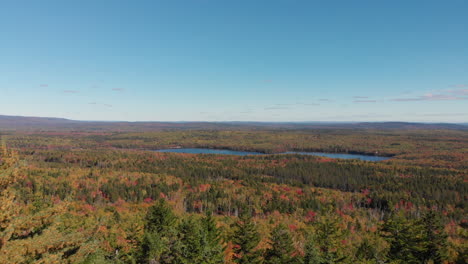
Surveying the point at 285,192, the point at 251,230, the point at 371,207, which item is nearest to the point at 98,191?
the point at 285,192

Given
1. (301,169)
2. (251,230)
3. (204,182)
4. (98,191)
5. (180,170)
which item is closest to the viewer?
(251,230)

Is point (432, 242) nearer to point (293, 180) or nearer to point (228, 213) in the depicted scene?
point (228, 213)

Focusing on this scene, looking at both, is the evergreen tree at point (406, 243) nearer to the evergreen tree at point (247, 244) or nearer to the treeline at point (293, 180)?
the evergreen tree at point (247, 244)

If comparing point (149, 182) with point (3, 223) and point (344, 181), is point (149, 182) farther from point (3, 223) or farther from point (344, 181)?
point (3, 223)

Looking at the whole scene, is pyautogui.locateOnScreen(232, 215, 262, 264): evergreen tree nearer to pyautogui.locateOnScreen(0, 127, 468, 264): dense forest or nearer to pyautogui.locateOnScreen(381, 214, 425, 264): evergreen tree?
pyautogui.locateOnScreen(0, 127, 468, 264): dense forest

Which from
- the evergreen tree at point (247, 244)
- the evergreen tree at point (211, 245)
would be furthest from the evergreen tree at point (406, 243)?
the evergreen tree at point (211, 245)

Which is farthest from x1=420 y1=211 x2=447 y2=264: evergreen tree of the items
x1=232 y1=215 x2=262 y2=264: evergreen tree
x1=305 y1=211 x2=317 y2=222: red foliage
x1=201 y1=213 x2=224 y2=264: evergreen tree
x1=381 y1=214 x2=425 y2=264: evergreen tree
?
x1=305 y1=211 x2=317 y2=222: red foliage

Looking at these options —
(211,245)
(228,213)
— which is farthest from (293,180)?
(211,245)

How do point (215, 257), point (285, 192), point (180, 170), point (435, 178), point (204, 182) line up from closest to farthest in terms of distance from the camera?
point (215, 257)
point (285, 192)
point (204, 182)
point (435, 178)
point (180, 170)
